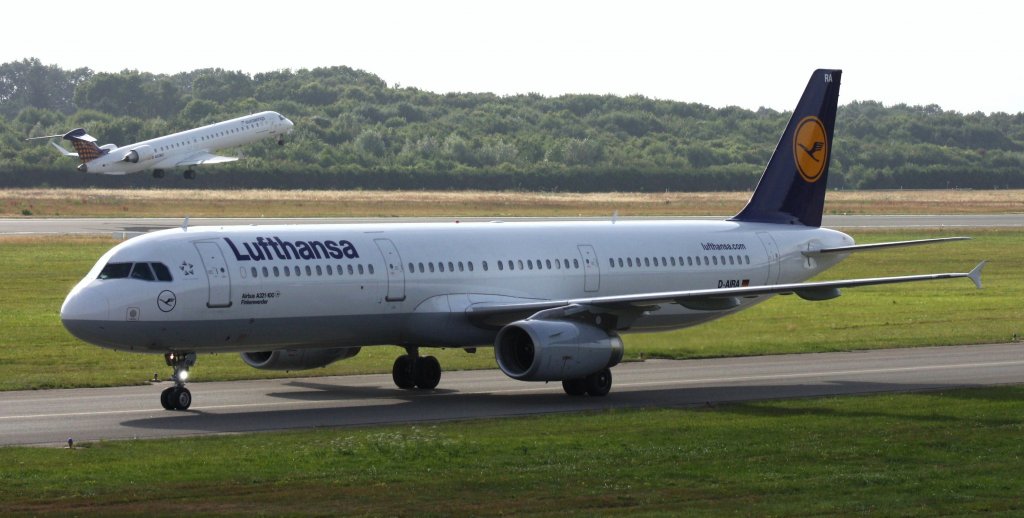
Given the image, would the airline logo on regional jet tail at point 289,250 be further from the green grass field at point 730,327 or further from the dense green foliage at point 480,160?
the dense green foliage at point 480,160

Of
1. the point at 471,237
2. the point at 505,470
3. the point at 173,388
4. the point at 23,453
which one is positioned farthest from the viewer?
the point at 471,237

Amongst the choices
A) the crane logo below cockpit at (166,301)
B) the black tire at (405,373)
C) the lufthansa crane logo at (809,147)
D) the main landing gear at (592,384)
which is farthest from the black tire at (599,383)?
the lufthansa crane logo at (809,147)

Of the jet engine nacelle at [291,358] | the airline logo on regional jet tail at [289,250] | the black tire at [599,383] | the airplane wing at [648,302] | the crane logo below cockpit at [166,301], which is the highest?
the airline logo on regional jet tail at [289,250]

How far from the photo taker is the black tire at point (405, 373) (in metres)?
33.3

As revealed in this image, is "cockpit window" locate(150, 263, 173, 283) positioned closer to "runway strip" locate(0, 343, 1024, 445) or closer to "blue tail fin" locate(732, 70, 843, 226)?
"runway strip" locate(0, 343, 1024, 445)

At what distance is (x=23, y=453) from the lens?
23.5 m

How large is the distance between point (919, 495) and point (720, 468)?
9.98 ft

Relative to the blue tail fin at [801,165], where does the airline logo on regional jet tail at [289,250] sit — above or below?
below

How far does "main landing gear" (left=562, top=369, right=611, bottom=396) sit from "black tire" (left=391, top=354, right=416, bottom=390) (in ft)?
12.3

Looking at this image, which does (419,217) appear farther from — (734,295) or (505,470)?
(505,470)

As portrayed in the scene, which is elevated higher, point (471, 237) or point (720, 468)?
point (471, 237)

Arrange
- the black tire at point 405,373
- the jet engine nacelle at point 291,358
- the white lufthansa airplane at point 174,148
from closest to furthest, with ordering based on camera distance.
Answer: the jet engine nacelle at point 291,358, the black tire at point 405,373, the white lufthansa airplane at point 174,148

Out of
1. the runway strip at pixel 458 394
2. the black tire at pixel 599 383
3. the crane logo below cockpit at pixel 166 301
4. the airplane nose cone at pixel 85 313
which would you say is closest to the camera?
the runway strip at pixel 458 394

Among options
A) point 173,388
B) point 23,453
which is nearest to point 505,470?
point 23,453
